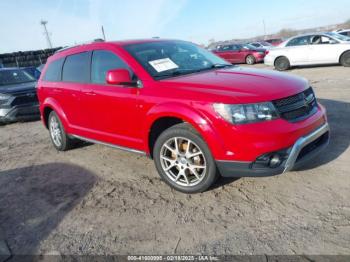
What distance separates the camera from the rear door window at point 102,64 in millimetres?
4168

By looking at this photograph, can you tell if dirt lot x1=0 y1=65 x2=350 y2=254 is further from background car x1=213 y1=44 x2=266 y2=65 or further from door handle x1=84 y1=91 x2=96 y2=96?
background car x1=213 y1=44 x2=266 y2=65

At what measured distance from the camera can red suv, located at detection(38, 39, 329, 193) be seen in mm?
3154

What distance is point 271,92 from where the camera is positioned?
3.24m

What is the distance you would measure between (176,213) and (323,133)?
1.88 m

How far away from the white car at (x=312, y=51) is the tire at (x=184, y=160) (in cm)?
1162

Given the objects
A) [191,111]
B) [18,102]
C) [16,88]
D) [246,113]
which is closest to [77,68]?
[191,111]

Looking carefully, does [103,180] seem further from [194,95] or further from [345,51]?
[345,51]

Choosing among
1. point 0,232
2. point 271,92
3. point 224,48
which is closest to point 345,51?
point 224,48

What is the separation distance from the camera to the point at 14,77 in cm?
1009

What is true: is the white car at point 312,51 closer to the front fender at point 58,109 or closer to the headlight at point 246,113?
the front fender at point 58,109

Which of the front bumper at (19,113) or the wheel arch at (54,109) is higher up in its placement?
the wheel arch at (54,109)

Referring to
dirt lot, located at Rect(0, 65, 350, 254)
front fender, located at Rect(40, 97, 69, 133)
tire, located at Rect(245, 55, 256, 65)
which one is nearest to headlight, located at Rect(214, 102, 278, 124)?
dirt lot, located at Rect(0, 65, 350, 254)

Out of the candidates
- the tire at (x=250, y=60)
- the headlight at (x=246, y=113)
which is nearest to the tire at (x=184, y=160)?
the headlight at (x=246, y=113)

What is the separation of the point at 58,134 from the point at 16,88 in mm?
4124
